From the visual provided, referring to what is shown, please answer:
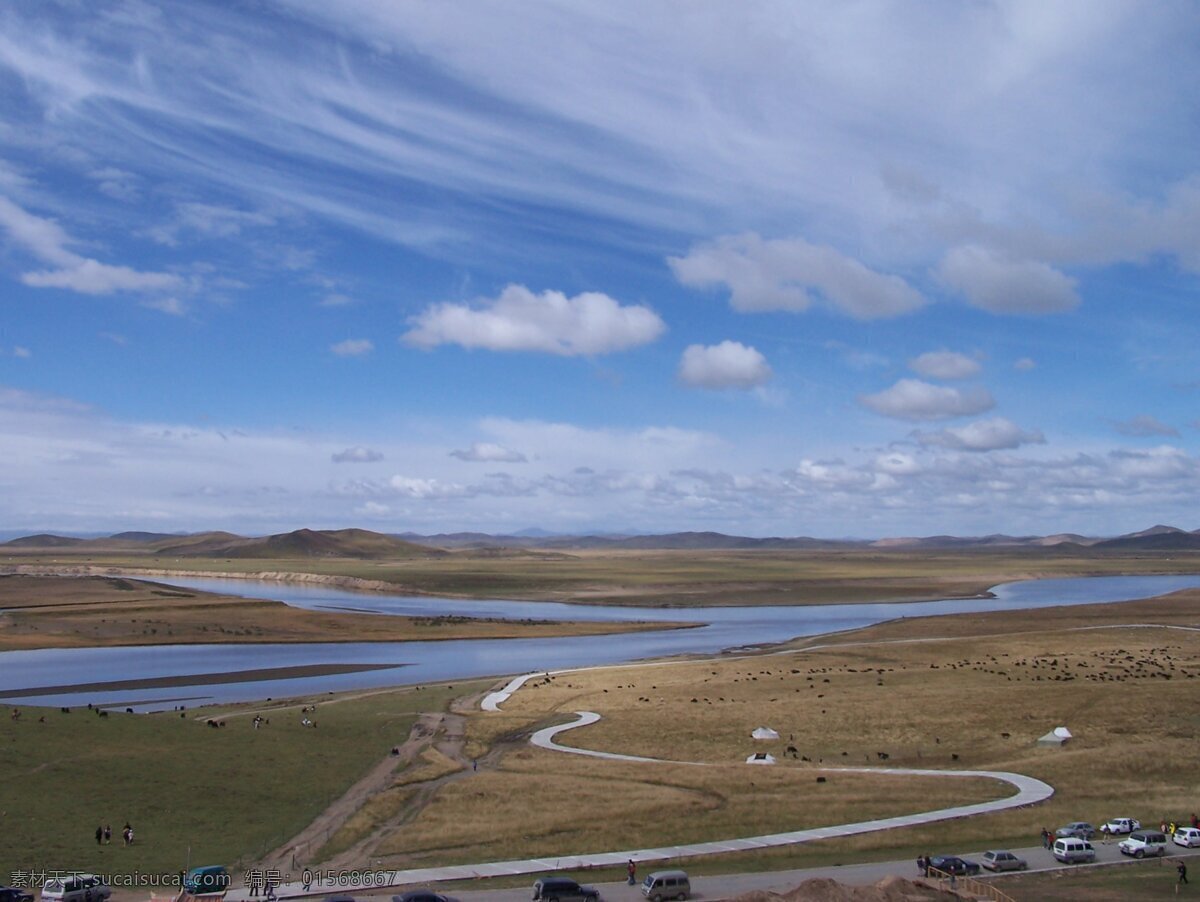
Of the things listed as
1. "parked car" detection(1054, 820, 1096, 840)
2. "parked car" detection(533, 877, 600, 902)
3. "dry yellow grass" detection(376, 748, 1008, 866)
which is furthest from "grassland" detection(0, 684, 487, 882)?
"parked car" detection(1054, 820, 1096, 840)

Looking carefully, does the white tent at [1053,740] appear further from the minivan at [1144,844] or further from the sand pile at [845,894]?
the sand pile at [845,894]

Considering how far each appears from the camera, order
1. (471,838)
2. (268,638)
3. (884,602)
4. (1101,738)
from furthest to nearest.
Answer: (884,602) < (268,638) < (1101,738) < (471,838)

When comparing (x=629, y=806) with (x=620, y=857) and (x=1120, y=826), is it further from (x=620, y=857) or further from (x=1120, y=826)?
(x=1120, y=826)

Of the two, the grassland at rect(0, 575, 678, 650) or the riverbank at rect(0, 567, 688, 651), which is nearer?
the riverbank at rect(0, 567, 688, 651)

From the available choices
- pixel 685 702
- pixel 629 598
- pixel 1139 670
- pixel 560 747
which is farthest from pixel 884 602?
pixel 560 747

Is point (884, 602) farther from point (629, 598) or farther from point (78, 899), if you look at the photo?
point (78, 899)

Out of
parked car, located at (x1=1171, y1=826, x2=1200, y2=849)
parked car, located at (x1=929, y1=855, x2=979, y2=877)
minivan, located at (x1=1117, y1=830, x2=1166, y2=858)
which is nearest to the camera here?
parked car, located at (x1=929, y1=855, x2=979, y2=877)

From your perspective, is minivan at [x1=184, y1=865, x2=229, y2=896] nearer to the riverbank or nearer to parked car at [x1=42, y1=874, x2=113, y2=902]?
parked car at [x1=42, y1=874, x2=113, y2=902]
